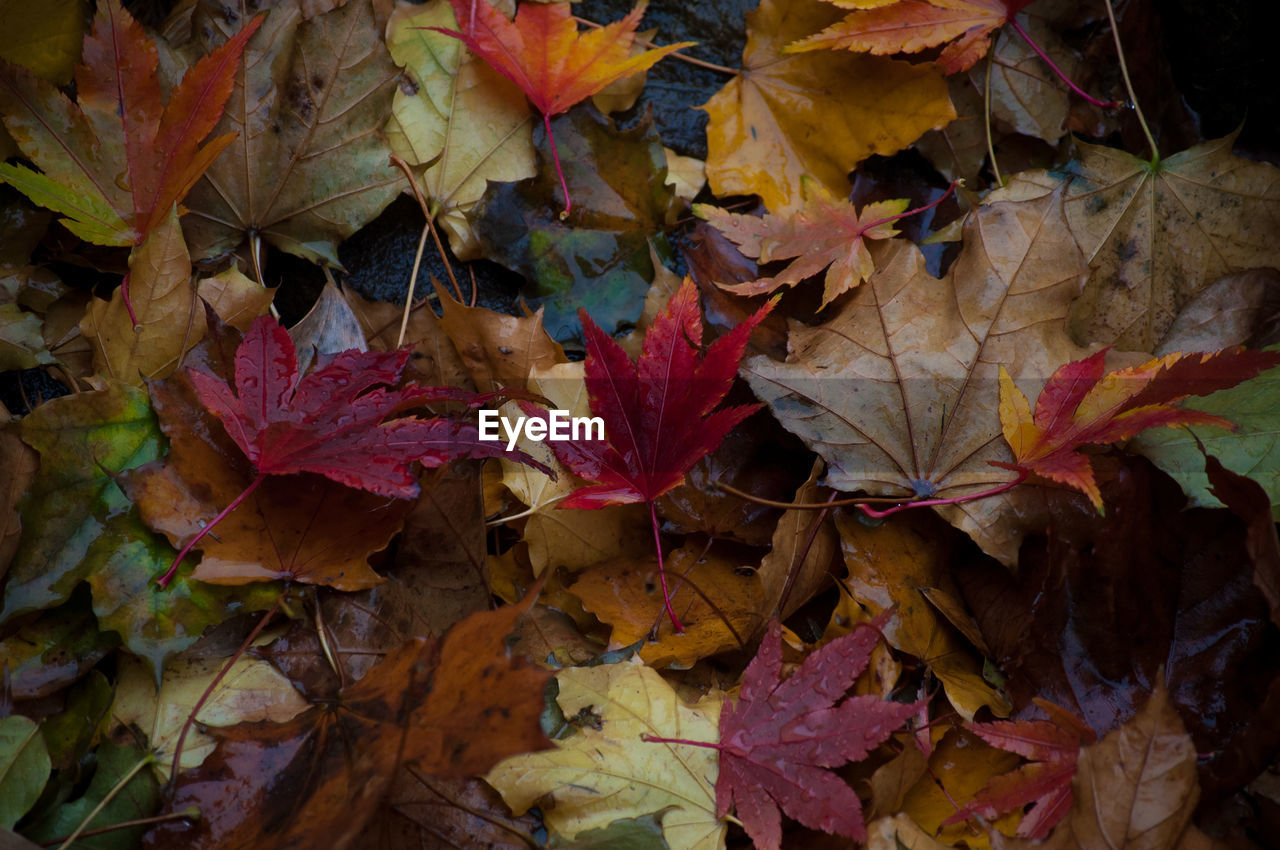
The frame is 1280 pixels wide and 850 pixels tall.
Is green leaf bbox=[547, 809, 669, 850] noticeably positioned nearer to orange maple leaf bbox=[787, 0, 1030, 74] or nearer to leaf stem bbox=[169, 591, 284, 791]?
leaf stem bbox=[169, 591, 284, 791]

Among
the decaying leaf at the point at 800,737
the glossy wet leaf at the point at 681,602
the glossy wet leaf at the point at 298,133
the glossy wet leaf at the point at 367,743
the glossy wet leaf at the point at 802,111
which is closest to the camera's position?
the glossy wet leaf at the point at 367,743

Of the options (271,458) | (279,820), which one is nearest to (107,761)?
(279,820)

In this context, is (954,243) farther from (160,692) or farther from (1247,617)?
(160,692)

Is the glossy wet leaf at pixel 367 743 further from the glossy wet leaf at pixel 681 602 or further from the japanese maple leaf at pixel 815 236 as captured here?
the japanese maple leaf at pixel 815 236

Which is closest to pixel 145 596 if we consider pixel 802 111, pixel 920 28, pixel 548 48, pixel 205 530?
pixel 205 530

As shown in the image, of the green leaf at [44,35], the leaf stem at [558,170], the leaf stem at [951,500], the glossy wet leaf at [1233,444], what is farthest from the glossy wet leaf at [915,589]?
the green leaf at [44,35]
